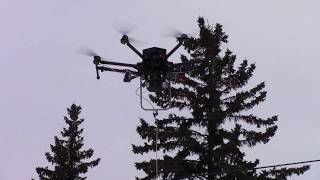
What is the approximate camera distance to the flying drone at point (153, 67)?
15398 millimetres

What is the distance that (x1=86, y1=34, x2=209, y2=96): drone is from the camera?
15398mm

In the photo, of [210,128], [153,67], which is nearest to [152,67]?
[153,67]

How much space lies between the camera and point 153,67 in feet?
51.0

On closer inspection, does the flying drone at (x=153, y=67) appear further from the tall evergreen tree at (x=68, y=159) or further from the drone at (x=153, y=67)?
the tall evergreen tree at (x=68, y=159)

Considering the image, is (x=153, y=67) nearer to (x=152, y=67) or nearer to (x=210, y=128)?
(x=152, y=67)

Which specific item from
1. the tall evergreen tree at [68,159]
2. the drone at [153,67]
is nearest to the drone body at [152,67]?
the drone at [153,67]

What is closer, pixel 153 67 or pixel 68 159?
pixel 153 67

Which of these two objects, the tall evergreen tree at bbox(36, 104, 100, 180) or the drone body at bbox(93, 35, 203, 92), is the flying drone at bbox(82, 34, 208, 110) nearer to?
the drone body at bbox(93, 35, 203, 92)

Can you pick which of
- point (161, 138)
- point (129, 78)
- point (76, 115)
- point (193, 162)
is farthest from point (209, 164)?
point (76, 115)

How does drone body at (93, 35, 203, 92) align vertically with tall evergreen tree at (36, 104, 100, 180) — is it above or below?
below

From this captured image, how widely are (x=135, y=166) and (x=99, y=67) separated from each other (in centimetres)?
1273

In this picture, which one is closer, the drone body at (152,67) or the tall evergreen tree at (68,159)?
the drone body at (152,67)

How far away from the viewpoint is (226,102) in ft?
91.2

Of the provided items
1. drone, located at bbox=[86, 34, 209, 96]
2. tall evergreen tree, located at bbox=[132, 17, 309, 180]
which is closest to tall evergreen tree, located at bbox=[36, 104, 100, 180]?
tall evergreen tree, located at bbox=[132, 17, 309, 180]
